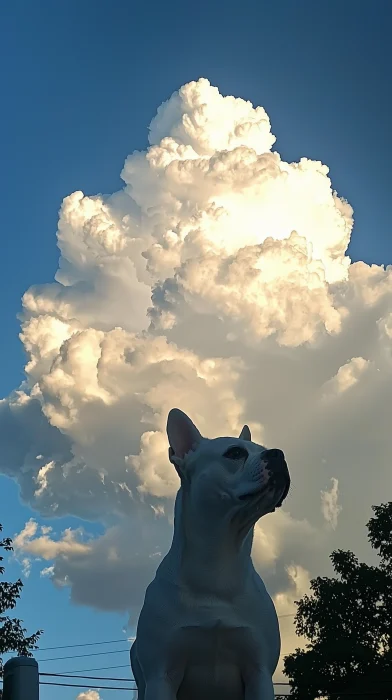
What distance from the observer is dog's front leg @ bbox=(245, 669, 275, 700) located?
17.0 feet

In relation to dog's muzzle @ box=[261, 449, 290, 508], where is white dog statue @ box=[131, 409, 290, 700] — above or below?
below

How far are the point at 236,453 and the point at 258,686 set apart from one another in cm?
160

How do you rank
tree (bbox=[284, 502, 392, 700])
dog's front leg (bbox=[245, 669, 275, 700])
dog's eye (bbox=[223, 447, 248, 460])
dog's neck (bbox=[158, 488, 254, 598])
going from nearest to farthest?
dog's front leg (bbox=[245, 669, 275, 700])
dog's neck (bbox=[158, 488, 254, 598])
dog's eye (bbox=[223, 447, 248, 460])
tree (bbox=[284, 502, 392, 700])

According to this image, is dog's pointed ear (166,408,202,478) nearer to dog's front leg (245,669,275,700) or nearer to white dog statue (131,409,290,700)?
white dog statue (131,409,290,700)

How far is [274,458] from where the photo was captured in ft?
17.4

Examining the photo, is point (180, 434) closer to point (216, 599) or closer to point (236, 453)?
point (236, 453)

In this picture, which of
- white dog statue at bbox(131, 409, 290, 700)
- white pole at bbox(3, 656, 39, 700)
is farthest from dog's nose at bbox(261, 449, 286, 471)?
white pole at bbox(3, 656, 39, 700)

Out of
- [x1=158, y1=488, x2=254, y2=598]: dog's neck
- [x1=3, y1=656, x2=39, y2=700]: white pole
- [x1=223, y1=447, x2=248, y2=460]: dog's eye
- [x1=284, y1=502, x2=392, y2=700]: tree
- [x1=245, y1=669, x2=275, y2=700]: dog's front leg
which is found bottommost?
[x1=245, y1=669, x2=275, y2=700]: dog's front leg

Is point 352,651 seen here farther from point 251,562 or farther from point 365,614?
point 251,562

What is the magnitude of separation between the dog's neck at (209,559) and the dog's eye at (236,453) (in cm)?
46

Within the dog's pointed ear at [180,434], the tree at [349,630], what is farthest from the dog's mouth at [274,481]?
the tree at [349,630]

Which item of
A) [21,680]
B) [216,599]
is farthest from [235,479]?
[21,680]

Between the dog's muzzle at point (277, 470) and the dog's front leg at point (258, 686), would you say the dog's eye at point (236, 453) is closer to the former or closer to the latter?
the dog's muzzle at point (277, 470)

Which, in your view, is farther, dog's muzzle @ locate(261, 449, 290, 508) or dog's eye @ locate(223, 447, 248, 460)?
dog's eye @ locate(223, 447, 248, 460)
